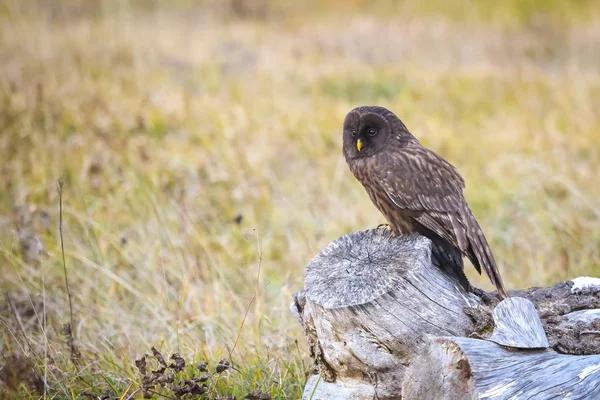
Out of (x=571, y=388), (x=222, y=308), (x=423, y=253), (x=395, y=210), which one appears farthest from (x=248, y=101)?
(x=571, y=388)

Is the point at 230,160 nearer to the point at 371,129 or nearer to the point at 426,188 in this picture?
the point at 371,129

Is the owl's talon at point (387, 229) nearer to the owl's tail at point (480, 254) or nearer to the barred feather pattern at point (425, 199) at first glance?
the barred feather pattern at point (425, 199)

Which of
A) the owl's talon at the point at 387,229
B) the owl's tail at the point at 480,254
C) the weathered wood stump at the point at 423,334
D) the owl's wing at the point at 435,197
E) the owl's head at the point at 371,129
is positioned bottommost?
the weathered wood stump at the point at 423,334

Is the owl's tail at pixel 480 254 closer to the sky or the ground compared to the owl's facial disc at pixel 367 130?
closer to the ground

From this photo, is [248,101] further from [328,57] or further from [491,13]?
[491,13]

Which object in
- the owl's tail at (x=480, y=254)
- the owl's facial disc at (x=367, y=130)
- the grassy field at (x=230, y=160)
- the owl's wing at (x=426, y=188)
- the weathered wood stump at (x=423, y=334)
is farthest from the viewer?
the grassy field at (x=230, y=160)

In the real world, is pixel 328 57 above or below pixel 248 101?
above

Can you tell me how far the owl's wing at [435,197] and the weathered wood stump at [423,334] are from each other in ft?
0.63

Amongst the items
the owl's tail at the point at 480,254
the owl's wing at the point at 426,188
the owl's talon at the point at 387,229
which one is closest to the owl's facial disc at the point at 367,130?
the owl's wing at the point at 426,188

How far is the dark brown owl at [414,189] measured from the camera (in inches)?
118

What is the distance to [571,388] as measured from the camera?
2.25 m

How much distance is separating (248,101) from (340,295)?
6544mm

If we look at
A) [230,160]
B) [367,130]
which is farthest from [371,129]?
[230,160]

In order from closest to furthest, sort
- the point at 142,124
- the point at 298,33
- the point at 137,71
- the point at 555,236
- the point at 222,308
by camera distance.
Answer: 1. the point at 222,308
2. the point at 555,236
3. the point at 142,124
4. the point at 137,71
5. the point at 298,33
